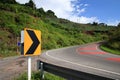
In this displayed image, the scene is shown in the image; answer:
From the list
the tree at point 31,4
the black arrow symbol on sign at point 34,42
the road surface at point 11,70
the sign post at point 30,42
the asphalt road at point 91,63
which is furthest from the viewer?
the tree at point 31,4

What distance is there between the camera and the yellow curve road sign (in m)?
5.95

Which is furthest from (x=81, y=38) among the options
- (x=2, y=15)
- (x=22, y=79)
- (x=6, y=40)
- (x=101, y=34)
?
(x=22, y=79)

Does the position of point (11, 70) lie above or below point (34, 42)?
below

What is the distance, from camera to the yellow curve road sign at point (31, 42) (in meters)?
5.95

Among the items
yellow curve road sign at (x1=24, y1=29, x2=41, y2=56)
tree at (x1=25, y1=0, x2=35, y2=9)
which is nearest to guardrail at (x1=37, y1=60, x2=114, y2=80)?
yellow curve road sign at (x1=24, y1=29, x2=41, y2=56)

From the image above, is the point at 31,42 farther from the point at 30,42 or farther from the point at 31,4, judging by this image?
the point at 31,4

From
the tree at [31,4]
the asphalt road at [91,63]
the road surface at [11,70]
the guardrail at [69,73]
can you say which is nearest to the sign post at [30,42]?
the guardrail at [69,73]

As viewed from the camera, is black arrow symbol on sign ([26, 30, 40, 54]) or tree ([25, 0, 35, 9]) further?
tree ([25, 0, 35, 9])

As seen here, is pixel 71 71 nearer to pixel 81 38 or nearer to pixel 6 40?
pixel 6 40

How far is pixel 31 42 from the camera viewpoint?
20.1 ft

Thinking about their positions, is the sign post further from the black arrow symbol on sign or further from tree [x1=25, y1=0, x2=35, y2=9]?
tree [x1=25, y1=0, x2=35, y2=9]

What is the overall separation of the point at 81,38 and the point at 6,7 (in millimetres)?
25519

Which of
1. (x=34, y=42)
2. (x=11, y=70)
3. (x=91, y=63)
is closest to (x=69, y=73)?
(x=34, y=42)

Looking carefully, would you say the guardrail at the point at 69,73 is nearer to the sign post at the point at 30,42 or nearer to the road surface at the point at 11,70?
the sign post at the point at 30,42
